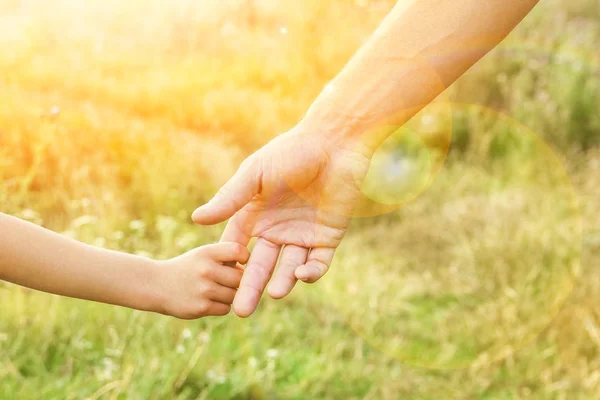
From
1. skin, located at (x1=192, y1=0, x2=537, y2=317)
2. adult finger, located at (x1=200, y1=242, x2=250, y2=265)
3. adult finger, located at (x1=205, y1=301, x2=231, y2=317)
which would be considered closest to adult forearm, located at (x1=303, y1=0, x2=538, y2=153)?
skin, located at (x1=192, y1=0, x2=537, y2=317)

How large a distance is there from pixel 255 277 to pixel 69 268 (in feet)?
1.38

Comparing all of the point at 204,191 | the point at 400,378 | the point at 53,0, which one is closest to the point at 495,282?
the point at 400,378

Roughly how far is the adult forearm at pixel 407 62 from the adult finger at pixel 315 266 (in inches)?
12.8

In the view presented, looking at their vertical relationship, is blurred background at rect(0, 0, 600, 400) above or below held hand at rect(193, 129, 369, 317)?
below

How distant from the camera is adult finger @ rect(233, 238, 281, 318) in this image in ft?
5.41

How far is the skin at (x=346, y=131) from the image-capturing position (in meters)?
1.80

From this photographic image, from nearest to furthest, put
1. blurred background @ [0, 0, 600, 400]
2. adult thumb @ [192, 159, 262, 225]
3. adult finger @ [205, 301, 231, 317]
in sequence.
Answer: adult thumb @ [192, 159, 262, 225], adult finger @ [205, 301, 231, 317], blurred background @ [0, 0, 600, 400]

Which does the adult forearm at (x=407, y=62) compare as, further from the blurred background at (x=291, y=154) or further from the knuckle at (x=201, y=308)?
the blurred background at (x=291, y=154)

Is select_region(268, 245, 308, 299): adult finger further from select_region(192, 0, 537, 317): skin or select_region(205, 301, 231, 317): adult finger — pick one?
select_region(205, 301, 231, 317): adult finger

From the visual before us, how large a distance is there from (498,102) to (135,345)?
3.59m

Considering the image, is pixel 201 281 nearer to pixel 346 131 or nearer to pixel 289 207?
pixel 289 207

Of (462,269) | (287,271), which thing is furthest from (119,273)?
(462,269)

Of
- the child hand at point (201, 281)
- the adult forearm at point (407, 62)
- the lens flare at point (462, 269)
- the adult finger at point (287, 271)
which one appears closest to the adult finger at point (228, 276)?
the child hand at point (201, 281)

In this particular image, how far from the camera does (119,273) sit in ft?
5.40
